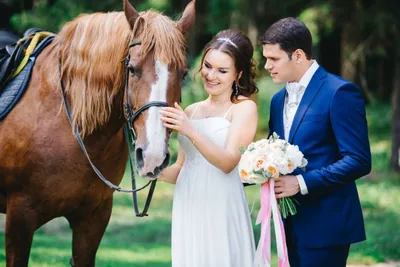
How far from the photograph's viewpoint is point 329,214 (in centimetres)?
344

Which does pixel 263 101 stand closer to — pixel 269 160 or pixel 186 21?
pixel 186 21

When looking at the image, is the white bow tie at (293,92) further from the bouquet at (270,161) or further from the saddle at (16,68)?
the saddle at (16,68)

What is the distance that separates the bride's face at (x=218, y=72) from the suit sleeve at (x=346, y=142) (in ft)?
2.27

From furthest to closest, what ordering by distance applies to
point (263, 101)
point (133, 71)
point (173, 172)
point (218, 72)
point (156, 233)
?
point (263, 101)
point (156, 233)
point (173, 172)
point (218, 72)
point (133, 71)

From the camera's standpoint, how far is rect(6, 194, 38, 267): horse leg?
4074 mm

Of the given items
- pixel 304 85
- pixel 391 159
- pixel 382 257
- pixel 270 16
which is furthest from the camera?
pixel 270 16

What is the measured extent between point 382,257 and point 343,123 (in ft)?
12.9

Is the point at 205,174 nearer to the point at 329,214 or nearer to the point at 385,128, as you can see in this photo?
the point at 329,214

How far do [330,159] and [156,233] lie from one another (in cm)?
503

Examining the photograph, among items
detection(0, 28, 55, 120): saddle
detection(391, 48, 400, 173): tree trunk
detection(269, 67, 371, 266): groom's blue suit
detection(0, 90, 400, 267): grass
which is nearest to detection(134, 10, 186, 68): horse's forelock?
detection(269, 67, 371, 266): groom's blue suit

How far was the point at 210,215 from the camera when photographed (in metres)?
3.71

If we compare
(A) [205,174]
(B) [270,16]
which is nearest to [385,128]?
(B) [270,16]

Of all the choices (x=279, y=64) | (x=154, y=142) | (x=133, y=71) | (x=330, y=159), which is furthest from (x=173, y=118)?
(x=330, y=159)

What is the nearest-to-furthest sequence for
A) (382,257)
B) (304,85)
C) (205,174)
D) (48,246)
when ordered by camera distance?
1. (304,85)
2. (205,174)
3. (382,257)
4. (48,246)
